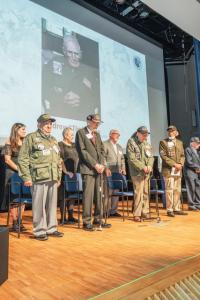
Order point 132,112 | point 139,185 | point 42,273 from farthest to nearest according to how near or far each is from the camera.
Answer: point 132,112 → point 139,185 → point 42,273

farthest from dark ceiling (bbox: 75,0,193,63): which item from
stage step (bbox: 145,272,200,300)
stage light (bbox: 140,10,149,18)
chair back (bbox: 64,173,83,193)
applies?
stage step (bbox: 145,272,200,300)

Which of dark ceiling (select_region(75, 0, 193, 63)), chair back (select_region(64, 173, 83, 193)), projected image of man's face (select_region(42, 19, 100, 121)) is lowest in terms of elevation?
chair back (select_region(64, 173, 83, 193))

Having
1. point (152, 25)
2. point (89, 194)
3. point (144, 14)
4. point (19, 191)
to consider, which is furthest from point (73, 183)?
point (152, 25)

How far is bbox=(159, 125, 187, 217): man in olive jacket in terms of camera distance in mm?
4230

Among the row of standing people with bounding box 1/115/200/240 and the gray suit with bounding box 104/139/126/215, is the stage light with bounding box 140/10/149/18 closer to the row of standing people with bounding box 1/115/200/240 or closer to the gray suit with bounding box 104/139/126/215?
the row of standing people with bounding box 1/115/200/240

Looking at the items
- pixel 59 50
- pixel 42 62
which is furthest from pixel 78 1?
pixel 42 62

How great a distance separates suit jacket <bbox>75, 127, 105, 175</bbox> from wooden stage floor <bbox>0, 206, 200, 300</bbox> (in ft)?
2.26

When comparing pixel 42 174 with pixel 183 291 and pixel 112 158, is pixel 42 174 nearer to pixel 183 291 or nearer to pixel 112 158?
pixel 183 291

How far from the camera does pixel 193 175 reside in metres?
4.94

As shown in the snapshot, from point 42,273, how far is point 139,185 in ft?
7.16

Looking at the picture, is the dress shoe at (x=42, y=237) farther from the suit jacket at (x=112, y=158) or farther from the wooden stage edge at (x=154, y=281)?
the suit jacket at (x=112, y=158)

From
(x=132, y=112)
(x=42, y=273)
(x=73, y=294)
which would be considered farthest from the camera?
(x=132, y=112)

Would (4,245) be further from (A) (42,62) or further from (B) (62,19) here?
(B) (62,19)

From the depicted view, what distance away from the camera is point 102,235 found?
9.60ft
